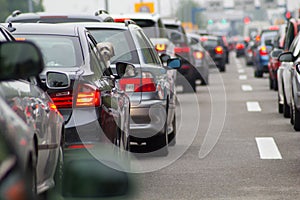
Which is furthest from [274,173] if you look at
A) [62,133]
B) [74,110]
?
[62,133]

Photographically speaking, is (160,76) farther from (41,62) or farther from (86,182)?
(41,62)

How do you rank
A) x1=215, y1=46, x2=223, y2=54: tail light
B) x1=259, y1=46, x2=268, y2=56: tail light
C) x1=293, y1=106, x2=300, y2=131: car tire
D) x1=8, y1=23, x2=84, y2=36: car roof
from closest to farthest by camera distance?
x1=8, y1=23, x2=84, y2=36: car roof, x1=293, y1=106, x2=300, y2=131: car tire, x1=259, y1=46, x2=268, y2=56: tail light, x1=215, y1=46, x2=223, y2=54: tail light

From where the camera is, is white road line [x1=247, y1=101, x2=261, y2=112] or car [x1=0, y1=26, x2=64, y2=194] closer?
car [x1=0, y1=26, x2=64, y2=194]

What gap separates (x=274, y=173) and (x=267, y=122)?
7.31m

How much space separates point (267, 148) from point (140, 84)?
7.36 ft

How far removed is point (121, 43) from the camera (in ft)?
40.4

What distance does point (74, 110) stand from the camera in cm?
884

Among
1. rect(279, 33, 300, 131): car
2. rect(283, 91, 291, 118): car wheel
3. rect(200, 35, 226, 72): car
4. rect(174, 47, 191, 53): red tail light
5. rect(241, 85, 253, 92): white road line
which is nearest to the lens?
rect(279, 33, 300, 131): car

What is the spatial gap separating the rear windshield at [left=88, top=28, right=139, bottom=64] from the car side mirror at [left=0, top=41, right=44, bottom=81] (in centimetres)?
722

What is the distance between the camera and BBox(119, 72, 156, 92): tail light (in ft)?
40.1

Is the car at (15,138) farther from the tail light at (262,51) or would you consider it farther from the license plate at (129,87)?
the tail light at (262,51)

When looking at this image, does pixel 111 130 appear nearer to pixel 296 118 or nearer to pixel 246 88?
pixel 296 118

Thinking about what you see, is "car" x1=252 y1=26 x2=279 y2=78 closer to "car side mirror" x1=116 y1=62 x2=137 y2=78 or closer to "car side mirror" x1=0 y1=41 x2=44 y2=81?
"car side mirror" x1=116 y1=62 x2=137 y2=78

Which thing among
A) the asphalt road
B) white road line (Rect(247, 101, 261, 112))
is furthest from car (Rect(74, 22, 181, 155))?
white road line (Rect(247, 101, 261, 112))
